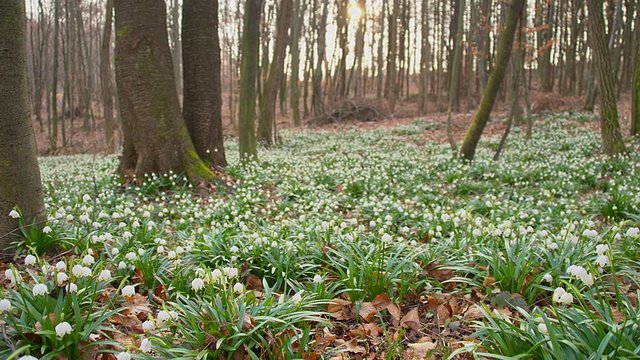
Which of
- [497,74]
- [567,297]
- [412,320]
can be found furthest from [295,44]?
[567,297]

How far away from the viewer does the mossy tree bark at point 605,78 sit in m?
9.76

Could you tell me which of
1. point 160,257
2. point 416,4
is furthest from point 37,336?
point 416,4

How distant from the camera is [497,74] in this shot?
997 cm

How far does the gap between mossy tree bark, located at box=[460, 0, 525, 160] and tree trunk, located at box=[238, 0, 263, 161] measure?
5475 millimetres

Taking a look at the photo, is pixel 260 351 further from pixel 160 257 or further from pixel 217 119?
pixel 217 119

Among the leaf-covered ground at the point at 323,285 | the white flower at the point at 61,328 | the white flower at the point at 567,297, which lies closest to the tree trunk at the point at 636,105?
the leaf-covered ground at the point at 323,285

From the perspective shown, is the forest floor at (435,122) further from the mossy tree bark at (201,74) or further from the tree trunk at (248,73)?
the mossy tree bark at (201,74)

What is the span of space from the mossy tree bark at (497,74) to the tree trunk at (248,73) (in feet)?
18.0

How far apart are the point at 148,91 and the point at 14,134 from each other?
374cm

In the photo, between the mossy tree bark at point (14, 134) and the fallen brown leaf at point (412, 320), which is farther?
the mossy tree bark at point (14, 134)

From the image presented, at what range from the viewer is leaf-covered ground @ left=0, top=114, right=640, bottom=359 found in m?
2.22

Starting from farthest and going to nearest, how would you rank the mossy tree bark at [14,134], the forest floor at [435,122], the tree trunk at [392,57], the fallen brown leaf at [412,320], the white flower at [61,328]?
1. the tree trunk at [392,57]
2. the forest floor at [435,122]
3. the mossy tree bark at [14,134]
4. the fallen brown leaf at [412,320]
5. the white flower at [61,328]

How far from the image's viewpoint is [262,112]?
49.7 feet

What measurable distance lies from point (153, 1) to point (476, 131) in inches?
307
